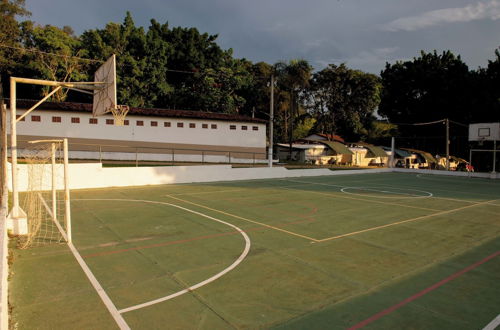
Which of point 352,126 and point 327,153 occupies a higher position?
point 352,126

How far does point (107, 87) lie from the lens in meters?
10.7

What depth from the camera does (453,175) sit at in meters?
33.6

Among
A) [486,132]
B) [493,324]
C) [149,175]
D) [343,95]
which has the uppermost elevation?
[343,95]

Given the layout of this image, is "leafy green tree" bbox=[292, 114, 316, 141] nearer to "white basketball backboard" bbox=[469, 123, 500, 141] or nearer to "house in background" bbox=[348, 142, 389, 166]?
"house in background" bbox=[348, 142, 389, 166]

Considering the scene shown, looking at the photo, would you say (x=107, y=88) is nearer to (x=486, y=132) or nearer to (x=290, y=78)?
(x=486, y=132)

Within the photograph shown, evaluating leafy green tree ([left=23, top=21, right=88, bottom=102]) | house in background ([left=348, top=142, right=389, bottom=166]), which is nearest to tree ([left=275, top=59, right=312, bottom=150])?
house in background ([left=348, top=142, right=389, bottom=166])

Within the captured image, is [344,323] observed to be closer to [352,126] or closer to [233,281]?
[233,281]

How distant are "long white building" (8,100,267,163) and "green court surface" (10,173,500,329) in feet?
54.2

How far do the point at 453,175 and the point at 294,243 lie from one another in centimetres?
3180

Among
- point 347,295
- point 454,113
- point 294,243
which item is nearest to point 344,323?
point 347,295

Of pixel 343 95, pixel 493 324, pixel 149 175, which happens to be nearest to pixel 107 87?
pixel 149 175

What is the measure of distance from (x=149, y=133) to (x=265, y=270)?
87.9ft

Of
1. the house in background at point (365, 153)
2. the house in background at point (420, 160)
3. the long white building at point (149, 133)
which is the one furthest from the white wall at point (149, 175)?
the house in background at point (420, 160)

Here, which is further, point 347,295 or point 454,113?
point 454,113
